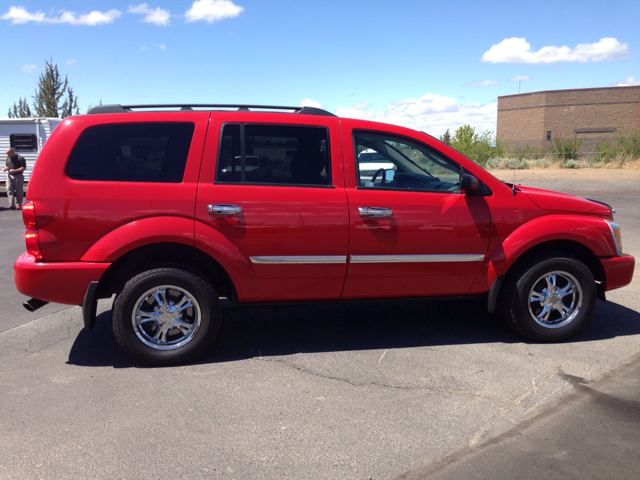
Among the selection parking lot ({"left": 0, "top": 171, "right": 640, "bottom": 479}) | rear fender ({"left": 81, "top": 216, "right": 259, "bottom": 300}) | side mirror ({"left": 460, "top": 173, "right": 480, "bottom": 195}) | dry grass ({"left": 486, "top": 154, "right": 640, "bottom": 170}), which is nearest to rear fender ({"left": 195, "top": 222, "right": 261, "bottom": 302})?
rear fender ({"left": 81, "top": 216, "right": 259, "bottom": 300})

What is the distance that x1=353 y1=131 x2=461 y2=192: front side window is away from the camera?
480 centimetres

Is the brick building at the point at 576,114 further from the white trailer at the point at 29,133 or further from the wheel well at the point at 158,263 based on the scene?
the wheel well at the point at 158,263

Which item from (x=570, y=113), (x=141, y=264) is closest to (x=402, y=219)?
(x=141, y=264)

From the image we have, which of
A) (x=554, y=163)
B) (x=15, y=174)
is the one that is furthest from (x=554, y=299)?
(x=554, y=163)

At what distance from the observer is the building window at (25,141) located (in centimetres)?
2067

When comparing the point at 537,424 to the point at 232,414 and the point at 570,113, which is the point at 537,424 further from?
the point at 570,113

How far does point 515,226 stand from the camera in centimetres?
486

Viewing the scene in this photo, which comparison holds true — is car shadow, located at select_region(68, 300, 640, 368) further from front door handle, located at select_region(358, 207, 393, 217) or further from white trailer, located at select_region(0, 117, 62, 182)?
white trailer, located at select_region(0, 117, 62, 182)

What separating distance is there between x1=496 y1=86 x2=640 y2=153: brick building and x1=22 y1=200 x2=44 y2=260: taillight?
5454 cm

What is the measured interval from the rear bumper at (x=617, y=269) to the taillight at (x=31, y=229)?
15.5 feet

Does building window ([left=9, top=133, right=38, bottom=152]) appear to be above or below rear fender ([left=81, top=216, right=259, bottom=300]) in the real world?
above

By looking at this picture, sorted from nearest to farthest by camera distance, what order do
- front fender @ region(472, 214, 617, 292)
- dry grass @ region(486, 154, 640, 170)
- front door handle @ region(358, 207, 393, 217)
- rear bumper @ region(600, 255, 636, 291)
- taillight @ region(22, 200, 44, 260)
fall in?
taillight @ region(22, 200, 44, 260), front door handle @ region(358, 207, 393, 217), front fender @ region(472, 214, 617, 292), rear bumper @ region(600, 255, 636, 291), dry grass @ region(486, 154, 640, 170)

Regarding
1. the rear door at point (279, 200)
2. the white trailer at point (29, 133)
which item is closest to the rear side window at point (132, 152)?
the rear door at point (279, 200)

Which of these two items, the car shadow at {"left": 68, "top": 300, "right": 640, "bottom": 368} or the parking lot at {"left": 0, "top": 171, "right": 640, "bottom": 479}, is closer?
the parking lot at {"left": 0, "top": 171, "right": 640, "bottom": 479}
